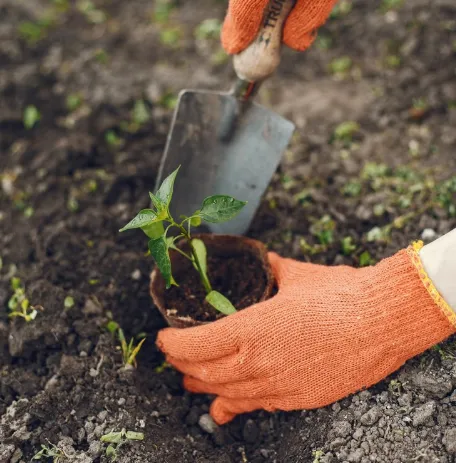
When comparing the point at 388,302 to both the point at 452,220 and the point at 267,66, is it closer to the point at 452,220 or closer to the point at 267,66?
the point at 452,220

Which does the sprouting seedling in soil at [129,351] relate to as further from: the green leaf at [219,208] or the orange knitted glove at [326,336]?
the green leaf at [219,208]

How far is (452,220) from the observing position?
7.39 feet

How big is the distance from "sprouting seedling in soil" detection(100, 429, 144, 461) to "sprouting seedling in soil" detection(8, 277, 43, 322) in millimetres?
549

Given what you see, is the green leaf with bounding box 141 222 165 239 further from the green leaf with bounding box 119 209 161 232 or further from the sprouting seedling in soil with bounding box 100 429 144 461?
the sprouting seedling in soil with bounding box 100 429 144 461

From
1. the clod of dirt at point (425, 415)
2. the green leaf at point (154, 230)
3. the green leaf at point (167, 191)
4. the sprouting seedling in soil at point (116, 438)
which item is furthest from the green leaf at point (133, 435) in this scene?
the clod of dirt at point (425, 415)

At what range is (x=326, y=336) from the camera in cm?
169

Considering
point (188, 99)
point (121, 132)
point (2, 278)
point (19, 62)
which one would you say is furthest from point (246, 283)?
point (19, 62)

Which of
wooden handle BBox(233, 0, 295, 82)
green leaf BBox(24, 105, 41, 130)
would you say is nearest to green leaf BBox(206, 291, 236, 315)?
wooden handle BBox(233, 0, 295, 82)

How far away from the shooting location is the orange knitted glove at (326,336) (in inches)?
65.6

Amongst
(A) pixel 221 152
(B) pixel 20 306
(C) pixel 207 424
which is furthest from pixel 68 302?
(A) pixel 221 152

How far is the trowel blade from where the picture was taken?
223 centimetres

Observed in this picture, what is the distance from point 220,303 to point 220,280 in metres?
0.28

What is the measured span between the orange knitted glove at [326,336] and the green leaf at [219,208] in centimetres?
32

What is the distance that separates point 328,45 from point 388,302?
200 cm
